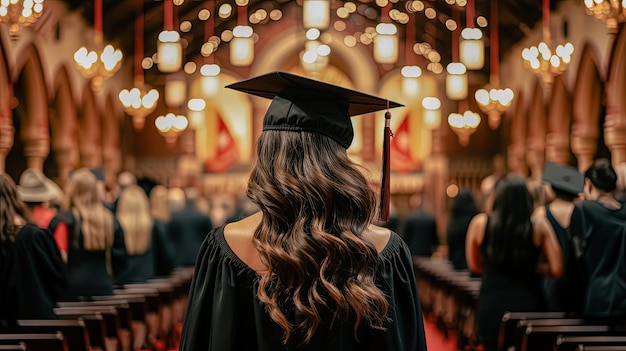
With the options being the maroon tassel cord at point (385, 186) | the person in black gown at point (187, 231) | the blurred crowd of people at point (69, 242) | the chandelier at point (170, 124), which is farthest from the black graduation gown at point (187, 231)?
the maroon tassel cord at point (385, 186)

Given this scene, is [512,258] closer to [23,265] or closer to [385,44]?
[23,265]

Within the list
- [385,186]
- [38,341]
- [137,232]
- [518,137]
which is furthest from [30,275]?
[518,137]

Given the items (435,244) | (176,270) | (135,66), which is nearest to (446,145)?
(135,66)

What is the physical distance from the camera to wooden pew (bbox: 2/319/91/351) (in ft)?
20.9

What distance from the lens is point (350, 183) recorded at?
116 inches

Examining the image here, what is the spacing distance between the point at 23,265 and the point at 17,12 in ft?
10.6

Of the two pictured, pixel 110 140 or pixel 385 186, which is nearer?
pixel 385 186

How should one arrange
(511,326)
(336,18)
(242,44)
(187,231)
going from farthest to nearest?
(336,18)
(242,44)
(187,231)
(511,326)

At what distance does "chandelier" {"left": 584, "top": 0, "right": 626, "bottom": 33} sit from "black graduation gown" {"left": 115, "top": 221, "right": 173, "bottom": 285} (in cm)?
481

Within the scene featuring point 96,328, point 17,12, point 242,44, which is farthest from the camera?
point 242,44

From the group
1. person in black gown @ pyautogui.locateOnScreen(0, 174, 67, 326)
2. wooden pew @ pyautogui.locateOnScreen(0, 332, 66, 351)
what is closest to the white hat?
person in black gown @ pyautogui.locateOnScreen(0, 174, 67, 326)

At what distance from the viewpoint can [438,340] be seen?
40.0 ft

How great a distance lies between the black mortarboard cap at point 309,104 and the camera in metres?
3.08

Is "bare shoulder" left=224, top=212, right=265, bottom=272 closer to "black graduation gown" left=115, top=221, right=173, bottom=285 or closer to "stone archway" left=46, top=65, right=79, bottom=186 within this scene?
"black graduation gown" left=115, top=221, right=173, bottom=285
